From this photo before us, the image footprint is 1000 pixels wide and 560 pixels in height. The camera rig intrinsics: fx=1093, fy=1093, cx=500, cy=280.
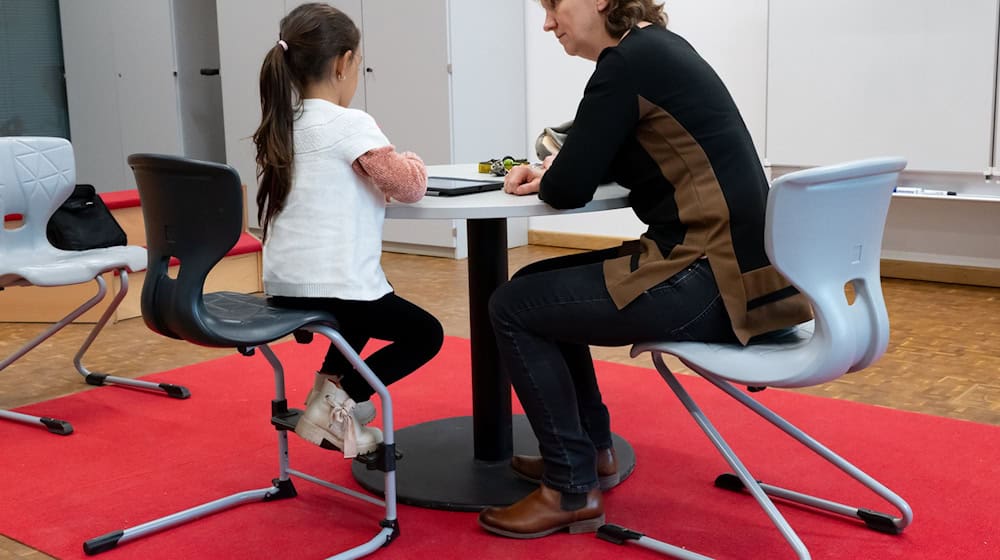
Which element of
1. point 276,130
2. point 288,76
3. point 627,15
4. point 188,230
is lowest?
point 188,230

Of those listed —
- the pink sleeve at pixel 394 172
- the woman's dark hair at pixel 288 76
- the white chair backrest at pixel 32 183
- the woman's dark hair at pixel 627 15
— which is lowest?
the white chair backrest at pixel 32 183

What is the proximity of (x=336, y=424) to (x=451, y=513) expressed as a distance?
1.20 feet

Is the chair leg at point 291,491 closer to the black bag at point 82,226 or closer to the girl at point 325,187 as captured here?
the girl at point 325,187

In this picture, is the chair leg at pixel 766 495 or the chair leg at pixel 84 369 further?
the chair leg at pixel 84 369

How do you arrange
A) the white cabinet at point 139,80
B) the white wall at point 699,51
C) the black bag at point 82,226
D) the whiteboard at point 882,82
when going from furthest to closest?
the white cabinet at point 139,80
the white wall at point 699,51
the whiteboard at point 882,82
the black bag at point 82,226

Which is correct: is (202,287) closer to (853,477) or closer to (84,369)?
(853,477)

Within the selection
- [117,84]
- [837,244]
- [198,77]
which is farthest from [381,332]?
[117,84]

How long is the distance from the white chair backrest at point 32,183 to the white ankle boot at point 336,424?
5.33ft

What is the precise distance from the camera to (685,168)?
204cm

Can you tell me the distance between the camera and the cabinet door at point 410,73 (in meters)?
5.79

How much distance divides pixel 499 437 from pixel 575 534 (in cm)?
44

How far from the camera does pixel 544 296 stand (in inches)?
Answer: 82.0

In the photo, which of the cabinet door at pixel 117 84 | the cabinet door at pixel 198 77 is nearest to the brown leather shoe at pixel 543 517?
the cabinet door at pixel 198 77

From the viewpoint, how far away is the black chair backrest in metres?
2.00
